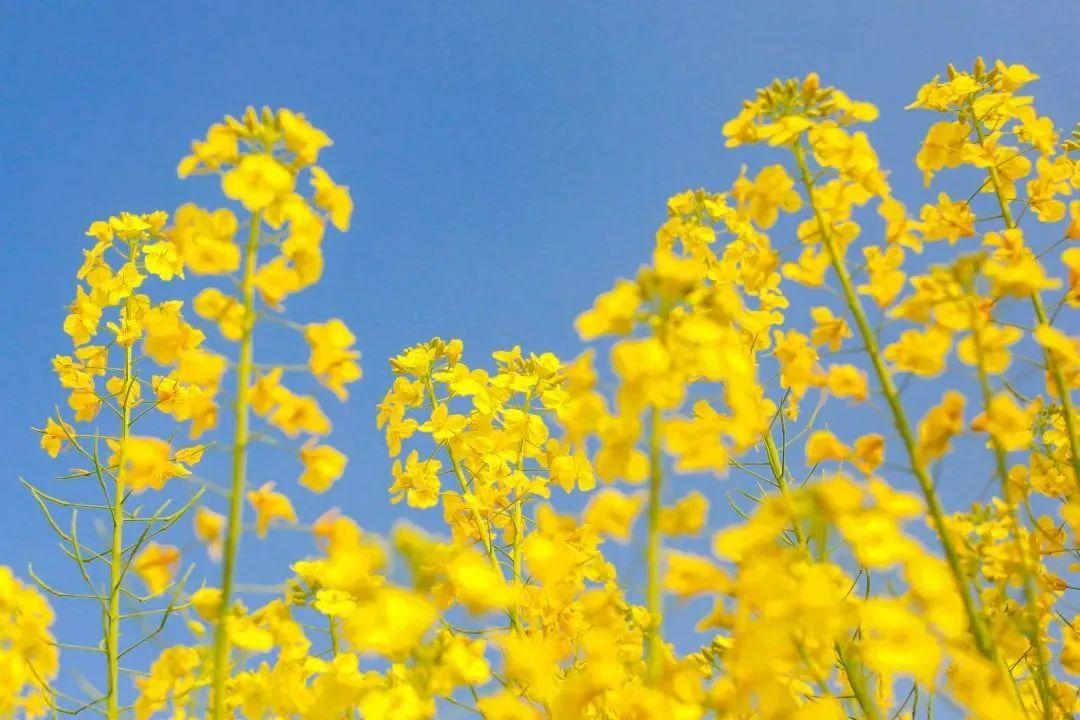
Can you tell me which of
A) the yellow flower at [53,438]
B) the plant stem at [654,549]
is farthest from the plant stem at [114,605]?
the plant stem at [654,549]

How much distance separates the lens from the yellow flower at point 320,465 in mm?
1562

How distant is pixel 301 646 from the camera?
2.24m

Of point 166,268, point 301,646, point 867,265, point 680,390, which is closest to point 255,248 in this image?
point 680,390

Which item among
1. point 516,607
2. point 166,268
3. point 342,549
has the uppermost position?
point 166,268

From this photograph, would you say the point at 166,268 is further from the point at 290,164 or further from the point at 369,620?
the point at 369,620

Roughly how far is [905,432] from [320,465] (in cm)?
114

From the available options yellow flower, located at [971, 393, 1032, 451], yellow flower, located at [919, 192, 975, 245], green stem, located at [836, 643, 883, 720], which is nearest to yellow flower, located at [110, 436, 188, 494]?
green stem, located at [836, 643, 883, 720]

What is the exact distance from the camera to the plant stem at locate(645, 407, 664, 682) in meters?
1.29

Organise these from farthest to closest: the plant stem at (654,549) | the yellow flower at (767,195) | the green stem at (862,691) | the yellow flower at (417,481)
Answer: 1. the yellow flower at (417,481)
2. the yellow flower at (767,195)
3. the green stem at (862,691)
4. the plant stem at (654,549)

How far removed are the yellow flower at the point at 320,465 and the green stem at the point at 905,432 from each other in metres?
1.09

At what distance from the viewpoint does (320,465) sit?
1.56 m

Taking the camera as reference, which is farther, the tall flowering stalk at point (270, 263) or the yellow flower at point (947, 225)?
the yellow flower at point (947, 225)

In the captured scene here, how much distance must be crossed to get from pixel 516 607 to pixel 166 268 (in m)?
2.57

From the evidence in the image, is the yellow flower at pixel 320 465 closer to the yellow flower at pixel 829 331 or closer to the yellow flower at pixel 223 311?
the yellow flower at pixel 223 311
